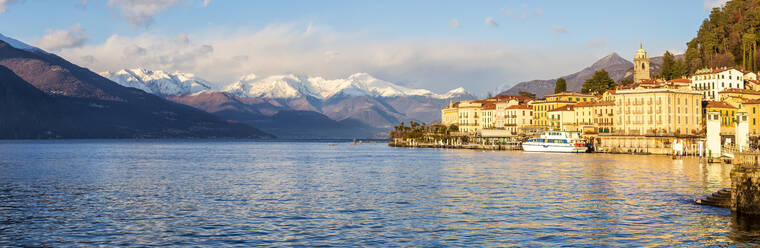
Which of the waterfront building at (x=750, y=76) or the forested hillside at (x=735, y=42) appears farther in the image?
the forested hillside at (x=735, y=42)

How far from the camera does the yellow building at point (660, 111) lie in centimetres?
15975

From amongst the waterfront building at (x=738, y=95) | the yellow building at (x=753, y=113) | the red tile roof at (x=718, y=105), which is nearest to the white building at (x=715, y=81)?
the waterfront building at (x=738, y=95)

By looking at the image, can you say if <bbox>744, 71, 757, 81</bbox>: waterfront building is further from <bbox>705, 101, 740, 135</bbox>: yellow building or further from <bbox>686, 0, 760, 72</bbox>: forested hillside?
<bbox>705, 101, 740, 135</bbox>: yellow building

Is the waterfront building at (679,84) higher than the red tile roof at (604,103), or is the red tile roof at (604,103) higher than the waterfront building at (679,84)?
the waterfront building at (679,84)

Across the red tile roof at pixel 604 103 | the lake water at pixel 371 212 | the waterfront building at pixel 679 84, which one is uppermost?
the waterfront building at pixel 679 84

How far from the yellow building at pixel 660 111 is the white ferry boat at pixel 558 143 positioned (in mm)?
10640

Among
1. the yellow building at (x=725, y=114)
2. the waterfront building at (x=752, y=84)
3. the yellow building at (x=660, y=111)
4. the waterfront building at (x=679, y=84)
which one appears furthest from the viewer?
the waterfront building at (x=752, y=84)

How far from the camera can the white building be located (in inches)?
6875

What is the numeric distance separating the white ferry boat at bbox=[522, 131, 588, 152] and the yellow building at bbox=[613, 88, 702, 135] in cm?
1064

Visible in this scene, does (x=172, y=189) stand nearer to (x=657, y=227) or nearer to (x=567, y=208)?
(x=567, y=208)

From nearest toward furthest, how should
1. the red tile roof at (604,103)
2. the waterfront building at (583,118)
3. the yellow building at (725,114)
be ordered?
the yellow building at (725,114) → the red tile roof at (604,103) → the waterfront building at (583,118)

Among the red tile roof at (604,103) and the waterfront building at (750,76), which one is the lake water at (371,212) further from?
the waterfront building at (750,76)

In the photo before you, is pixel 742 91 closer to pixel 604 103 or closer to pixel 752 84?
pixel 752 84

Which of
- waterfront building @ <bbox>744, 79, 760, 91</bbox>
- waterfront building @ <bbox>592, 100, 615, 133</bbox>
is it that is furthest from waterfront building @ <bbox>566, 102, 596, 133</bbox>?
waterfront building @ <bbox>744, 79, 760, 91</bbox>
